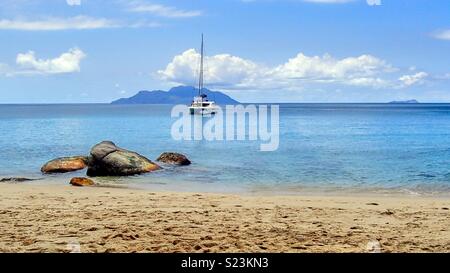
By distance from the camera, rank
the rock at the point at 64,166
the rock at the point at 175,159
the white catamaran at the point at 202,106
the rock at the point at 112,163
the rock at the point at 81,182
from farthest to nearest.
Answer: the white catamaran at the point at 202,106, the rock at the point at 175,159, the rock at the point at 64,166, the rock at the point at 112,163, the rock at the point at 81,182

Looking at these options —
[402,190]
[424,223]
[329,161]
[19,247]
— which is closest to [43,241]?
[19,247]

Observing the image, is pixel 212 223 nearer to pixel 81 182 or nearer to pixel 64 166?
pixel 81 182

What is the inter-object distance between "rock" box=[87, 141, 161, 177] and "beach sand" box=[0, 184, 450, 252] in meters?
4.18

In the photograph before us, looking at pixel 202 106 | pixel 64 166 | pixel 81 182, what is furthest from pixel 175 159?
pixel 202 106

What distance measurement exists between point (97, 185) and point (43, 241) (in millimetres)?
8174

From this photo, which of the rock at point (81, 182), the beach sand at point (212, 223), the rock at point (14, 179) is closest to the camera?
the beach sand at point (212, 223)

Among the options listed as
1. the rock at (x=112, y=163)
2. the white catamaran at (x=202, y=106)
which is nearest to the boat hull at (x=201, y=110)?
the white catamaran at (x=202, y=106)

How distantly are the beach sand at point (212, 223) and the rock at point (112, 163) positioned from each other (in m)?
4.18

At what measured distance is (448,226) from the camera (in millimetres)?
9281

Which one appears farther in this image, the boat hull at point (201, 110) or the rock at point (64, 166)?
the boat hull at point (201, 110)

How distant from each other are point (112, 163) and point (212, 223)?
9.41m

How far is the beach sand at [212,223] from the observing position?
287 inches

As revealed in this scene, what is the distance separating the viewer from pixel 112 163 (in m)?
17.8

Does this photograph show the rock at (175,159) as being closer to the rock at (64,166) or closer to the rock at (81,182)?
the rock at (64,166)
